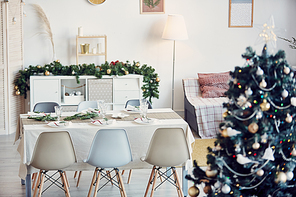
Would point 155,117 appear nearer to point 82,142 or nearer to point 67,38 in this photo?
point 82,142

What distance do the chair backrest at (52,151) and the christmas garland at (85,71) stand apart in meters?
2.93

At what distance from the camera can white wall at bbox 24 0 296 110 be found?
6.38 m

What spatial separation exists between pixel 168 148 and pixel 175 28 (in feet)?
11.7

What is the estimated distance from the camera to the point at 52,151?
297 centimetres

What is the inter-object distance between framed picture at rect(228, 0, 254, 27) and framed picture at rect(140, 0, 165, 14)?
1.29 meters

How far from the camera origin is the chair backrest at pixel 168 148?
3.01m

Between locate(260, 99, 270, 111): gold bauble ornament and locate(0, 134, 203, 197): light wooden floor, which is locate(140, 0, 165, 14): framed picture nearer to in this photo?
locate(0, 134, 203, 197): light wooden floor

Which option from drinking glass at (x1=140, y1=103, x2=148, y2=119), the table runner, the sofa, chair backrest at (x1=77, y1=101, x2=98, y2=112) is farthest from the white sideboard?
drinking glass at (x1=140, y1=103, x2=148, y2=119)

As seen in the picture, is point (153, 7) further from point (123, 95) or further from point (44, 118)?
point (44, 118)

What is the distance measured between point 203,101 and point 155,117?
220 cm

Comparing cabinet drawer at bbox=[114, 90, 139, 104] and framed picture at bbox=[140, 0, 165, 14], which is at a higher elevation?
framed picture at bbox=[140, 0, 165, 14]

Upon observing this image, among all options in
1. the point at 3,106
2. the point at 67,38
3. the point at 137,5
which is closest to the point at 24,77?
the point at 3,106

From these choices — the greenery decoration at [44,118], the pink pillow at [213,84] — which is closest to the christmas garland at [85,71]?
the pink pillow at [213,84]

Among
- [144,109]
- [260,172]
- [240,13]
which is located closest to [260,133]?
[260,172]
